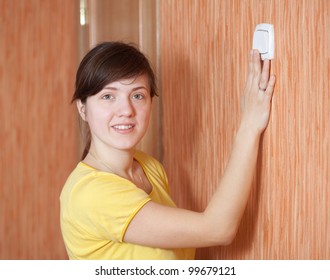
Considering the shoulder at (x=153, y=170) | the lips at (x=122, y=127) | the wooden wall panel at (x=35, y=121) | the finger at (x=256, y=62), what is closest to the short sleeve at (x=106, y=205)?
the lips at (x=122, y=127)

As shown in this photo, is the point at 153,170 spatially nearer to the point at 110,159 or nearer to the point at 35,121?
the point at 110,159

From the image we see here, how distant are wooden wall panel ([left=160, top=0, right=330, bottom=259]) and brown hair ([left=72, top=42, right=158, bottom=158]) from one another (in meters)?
0.18

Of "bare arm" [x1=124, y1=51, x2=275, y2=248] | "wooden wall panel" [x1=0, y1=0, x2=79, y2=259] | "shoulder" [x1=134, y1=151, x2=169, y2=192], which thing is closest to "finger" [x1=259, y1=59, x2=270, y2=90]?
"bare arm" [x1=124, y1=51, x2=275, y2=248]

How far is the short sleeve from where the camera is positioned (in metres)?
1.08

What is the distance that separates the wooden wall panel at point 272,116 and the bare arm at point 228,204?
28 millimetres

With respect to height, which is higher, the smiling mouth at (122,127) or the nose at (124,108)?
the nose at (124,108)

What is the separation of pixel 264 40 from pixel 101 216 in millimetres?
472

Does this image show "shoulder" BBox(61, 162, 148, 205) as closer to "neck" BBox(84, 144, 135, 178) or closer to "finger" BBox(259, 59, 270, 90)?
"neck" BBox(84, 144, 135, 178)

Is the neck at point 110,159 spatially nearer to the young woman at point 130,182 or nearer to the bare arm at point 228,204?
the young woman at point 130,182

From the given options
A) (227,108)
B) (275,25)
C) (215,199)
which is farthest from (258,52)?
(215,199)

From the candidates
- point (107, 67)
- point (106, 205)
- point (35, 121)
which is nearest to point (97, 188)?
point (106, 205)

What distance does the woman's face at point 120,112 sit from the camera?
1.19 meters

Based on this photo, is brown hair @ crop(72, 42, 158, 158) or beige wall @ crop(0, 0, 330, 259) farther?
brown hair @ crop(72, 42, 158, 158)

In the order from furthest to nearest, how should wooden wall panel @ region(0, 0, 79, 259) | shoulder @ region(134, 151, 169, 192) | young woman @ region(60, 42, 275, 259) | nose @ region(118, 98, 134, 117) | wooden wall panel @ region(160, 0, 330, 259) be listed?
wooden wall panel @ region(0, 0, 79, 259) → shoulder @ region(134, 151, 169, 192) → nose @ region(118, 98, 134, 117) → young woman @ region(60, 42, 275, 259) → wooden wall panel @ region(160, 0, 330, 259)
